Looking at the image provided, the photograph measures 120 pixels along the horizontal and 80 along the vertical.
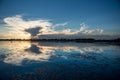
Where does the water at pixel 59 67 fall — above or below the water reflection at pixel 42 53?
below

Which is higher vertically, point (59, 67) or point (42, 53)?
point (42, 53)

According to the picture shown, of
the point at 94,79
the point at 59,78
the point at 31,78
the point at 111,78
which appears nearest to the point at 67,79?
the point at 59,78

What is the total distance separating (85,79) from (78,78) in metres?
0.49

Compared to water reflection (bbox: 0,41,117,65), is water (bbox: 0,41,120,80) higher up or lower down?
lower down

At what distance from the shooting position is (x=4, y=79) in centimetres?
927

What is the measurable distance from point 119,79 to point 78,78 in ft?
8.95

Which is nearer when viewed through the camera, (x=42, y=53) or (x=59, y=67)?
(x=59, y=67)

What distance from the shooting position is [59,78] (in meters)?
9.60

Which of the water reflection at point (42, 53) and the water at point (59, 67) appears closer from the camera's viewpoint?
the water at point (59, 67)

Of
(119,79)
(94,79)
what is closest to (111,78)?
(119,79)

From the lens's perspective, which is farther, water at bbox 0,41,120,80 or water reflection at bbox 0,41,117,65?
water reflection at bbox 0,41,117,65

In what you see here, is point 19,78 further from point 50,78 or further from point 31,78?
point 50,78

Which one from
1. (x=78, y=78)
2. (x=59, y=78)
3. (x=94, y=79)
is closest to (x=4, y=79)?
(x=59, y=78)

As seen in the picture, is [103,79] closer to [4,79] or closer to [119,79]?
[119,79]
